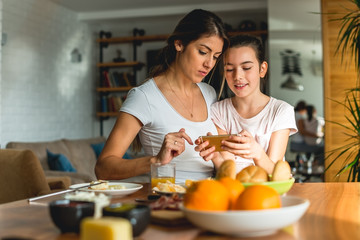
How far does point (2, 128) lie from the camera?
5051 mm

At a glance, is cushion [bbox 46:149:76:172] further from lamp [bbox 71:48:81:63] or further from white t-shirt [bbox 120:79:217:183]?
white t-shirt [bbox 120:79:217:183]

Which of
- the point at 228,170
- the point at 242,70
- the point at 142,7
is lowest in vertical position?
the point at 228,170

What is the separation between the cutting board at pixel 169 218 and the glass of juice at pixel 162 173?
51cm

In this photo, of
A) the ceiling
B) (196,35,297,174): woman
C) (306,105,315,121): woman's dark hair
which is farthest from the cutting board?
the ceiling

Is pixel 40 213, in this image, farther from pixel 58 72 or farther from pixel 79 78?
pixel 79 78

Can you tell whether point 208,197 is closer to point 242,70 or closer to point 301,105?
point 242,70

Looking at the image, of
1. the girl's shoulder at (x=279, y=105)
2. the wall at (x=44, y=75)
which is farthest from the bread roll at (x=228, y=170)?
the wall at (x=44, y=75)

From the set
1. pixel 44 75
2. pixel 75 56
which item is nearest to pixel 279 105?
pixel 44 75

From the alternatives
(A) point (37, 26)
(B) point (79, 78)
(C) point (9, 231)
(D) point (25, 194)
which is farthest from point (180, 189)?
(B) point (79, 78)

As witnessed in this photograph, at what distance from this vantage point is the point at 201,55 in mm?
1965

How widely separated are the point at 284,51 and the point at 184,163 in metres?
4.18

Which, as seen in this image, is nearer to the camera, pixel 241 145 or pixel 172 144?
pixel 241 145

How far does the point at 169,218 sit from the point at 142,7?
20.0 ft

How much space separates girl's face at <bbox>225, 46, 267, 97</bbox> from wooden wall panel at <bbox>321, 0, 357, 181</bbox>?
318 cm
